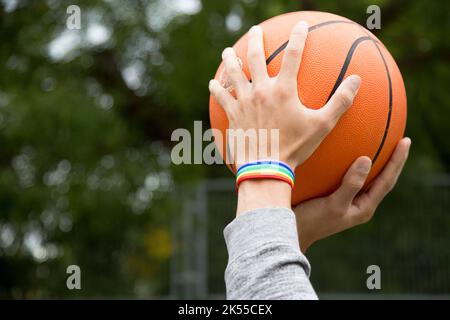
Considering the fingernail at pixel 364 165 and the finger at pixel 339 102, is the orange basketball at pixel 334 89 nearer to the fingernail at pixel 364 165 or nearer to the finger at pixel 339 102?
the fingernail at pixel 364 165

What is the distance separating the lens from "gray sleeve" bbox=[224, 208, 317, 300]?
4.63 ft

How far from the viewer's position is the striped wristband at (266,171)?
1608mm

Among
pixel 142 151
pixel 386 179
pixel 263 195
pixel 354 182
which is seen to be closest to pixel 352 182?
pixel 354 182

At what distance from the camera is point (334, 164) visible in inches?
88.3

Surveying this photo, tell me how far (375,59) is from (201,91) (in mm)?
6269

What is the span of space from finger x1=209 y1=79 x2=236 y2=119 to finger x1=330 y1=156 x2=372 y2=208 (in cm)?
60

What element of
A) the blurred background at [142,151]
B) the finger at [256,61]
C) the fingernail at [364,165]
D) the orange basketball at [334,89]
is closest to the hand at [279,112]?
the finger at [256,61]

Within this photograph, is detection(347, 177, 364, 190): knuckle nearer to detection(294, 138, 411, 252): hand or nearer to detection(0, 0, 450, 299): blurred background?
detection(294, 138, 411, 252): hand

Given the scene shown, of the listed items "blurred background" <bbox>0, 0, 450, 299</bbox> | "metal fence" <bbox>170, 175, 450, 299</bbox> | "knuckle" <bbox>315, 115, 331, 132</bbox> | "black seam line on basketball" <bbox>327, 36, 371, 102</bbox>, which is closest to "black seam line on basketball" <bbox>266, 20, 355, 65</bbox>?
"black seam line on basketball" <bbox>327, 36, 371, 102</bbox>

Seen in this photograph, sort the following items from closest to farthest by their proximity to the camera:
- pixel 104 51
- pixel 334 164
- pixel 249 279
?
pixel 249 279 → pixel 334 164 → pixel 104 51

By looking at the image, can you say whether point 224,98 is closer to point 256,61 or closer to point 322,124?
point 256,61

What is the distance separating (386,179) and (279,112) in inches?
34.4

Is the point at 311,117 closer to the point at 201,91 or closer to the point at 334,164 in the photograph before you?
the point at 334,164
